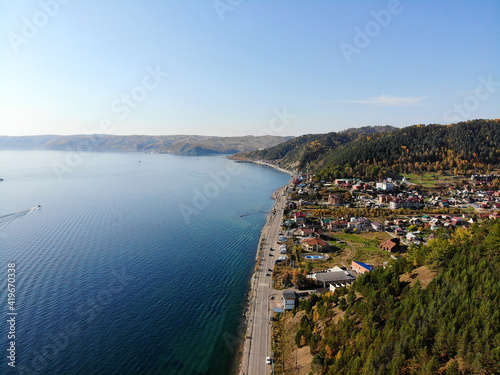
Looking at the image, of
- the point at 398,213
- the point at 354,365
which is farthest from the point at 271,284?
the point at 398,213

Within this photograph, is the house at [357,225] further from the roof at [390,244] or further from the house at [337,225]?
the roof at [390,244]

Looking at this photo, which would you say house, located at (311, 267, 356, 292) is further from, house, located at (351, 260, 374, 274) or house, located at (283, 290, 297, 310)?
house, located at (283, 290, 297, 310)

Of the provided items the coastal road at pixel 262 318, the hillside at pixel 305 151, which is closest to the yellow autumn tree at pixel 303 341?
the coastal road at pixel 262 318

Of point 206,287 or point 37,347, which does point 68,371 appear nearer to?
point 37,347

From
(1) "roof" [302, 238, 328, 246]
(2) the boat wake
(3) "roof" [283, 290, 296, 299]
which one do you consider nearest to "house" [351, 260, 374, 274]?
(1) "roof" [302, 238, 328, 246]

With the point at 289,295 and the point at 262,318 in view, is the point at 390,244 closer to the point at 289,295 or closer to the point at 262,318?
the point at 289,295

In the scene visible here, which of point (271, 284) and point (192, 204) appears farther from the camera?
point (192, 204)

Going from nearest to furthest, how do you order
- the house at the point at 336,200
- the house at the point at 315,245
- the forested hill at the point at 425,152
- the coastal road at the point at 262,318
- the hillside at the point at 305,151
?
the coastal road at the point at 262,318
the house at the point at 315,245
the house at the point at 336,200
the forested hill at the point at 425,152
the hillside at the point at 305,151
